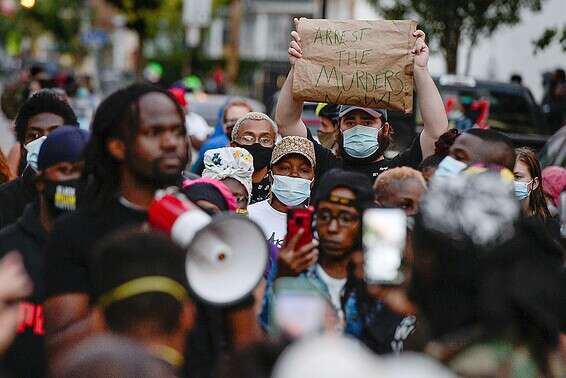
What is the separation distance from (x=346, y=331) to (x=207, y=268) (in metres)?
0.73

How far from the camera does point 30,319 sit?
16.7 ft

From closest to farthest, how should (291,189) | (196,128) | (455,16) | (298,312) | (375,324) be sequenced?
(298,312), (375,324), (291,189), (196,128), (455,16)

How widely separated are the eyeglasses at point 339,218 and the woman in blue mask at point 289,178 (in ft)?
6.35

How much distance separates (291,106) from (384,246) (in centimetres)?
337

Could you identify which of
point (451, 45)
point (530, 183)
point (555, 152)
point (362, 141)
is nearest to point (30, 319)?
point (362, 141)

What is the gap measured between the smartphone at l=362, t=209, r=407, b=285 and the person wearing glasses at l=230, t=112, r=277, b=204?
13.0ft

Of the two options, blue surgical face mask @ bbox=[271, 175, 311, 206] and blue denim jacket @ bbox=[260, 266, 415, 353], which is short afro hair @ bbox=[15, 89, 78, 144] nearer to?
blue surgical face mask @ bbox=[271, 175, 311, 206]

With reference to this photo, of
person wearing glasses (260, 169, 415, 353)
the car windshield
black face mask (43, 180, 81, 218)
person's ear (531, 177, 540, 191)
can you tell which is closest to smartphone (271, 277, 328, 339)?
person wearing glasses (260, 169, 415, 353)

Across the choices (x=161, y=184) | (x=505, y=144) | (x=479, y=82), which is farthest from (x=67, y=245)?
(x=479, y=82)

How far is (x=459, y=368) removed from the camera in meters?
3.54

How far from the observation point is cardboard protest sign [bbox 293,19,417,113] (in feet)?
24.4

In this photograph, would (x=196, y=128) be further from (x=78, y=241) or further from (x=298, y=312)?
(x=298, y=312)

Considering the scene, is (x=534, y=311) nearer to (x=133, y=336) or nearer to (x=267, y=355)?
(x=267, y=355)

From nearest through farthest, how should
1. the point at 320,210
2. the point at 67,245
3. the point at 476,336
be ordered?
the point at 476,336 < the point at 67,245 < the point at 320,210
